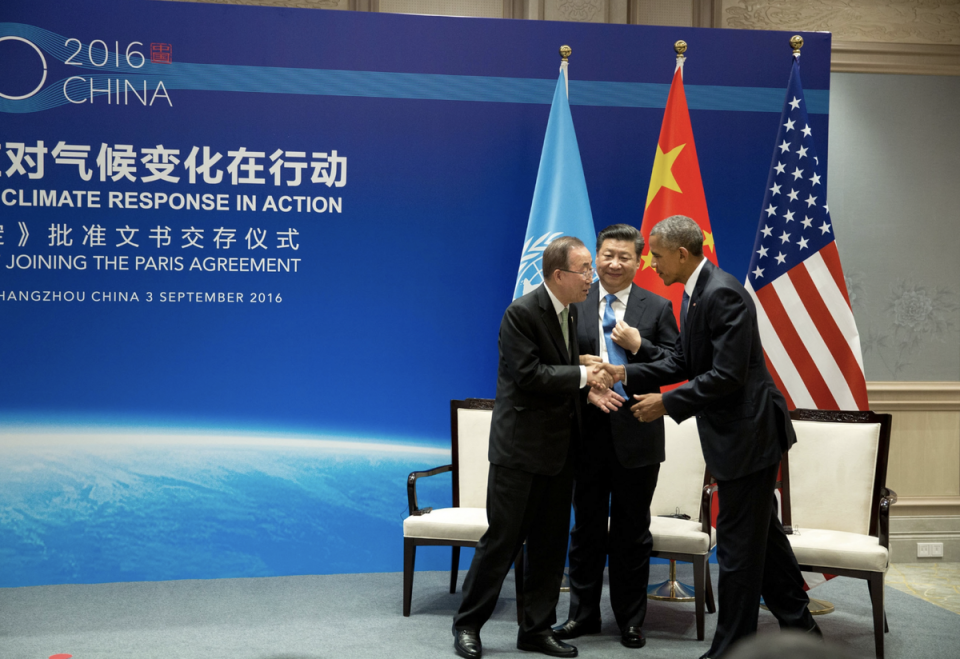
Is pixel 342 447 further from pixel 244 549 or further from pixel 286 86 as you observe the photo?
pixel 286 86

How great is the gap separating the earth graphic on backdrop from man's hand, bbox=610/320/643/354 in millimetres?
1565

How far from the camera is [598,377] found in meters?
3.27

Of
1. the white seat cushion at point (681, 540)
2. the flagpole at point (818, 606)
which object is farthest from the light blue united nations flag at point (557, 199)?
the white seat cushion at point (681, 540)

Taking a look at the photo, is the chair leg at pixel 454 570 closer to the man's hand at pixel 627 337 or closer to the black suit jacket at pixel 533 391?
the black suit jacket at pixel 533 391

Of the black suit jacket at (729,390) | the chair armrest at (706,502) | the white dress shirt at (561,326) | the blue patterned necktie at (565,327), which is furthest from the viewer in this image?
the chair armrest at (706,502)

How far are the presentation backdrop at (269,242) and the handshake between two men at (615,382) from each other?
135cm

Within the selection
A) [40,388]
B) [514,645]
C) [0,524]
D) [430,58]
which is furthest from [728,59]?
[0,524]

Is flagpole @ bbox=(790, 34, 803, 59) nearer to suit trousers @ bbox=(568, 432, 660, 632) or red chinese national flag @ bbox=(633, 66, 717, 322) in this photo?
red chinese national flag @ bbox=(633, 66, 717, 322)

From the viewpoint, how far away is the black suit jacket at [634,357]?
11.2 ft

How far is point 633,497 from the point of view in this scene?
347 centimetres

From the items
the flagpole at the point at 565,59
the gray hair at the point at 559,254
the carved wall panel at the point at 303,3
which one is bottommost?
the gray hair at the point at 559,254

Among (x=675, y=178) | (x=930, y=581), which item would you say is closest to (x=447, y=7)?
(x=675, y=178)

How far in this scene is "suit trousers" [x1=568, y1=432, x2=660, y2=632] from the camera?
3.47 m

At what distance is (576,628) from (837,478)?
1450 millimetres
